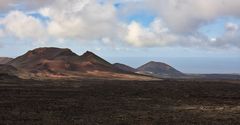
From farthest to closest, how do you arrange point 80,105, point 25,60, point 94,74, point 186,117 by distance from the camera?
point 25,60, point 94,74, point 80,105, point 186,117

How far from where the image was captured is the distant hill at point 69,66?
114 m

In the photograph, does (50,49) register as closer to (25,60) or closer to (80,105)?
(25,60)

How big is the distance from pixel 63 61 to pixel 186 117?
10655cm

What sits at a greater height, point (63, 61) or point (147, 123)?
point (63, 61)

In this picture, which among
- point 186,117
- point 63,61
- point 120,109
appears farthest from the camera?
point 63,61

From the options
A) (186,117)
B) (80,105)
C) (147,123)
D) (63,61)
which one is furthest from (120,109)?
(63,61)

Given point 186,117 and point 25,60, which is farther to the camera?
point 25,60

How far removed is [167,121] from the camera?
2597cm

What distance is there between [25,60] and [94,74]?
42.7 metres

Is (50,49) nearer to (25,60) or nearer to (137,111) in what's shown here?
(25,60)

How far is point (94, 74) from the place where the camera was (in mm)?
119812

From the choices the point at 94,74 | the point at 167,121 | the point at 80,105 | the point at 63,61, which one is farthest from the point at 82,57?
the point at 167,121

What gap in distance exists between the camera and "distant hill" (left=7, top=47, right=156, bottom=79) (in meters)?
114

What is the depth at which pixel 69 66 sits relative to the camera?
427ft
